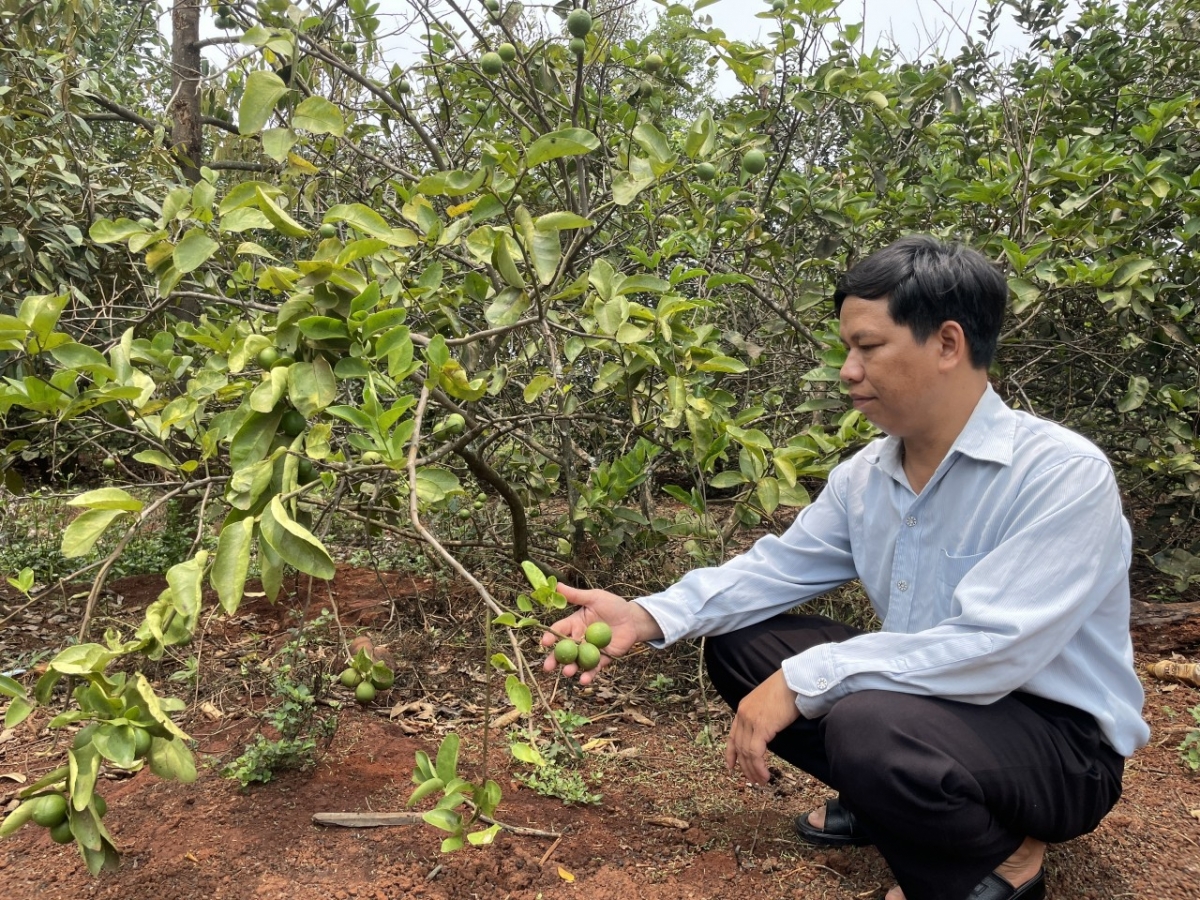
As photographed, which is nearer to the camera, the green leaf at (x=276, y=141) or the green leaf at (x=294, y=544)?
the green leaf at (x=294, y=544)

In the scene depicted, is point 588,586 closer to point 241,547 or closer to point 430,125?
point 241,547

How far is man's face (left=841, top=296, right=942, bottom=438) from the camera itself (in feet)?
5.39

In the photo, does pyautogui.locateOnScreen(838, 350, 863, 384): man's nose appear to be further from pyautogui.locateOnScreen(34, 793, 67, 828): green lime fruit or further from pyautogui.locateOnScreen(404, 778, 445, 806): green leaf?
pyautogui.locateOnScreen(34, 793, 67, 828): green lime fruit

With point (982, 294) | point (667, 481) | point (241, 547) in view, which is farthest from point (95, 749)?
point (667, 481)

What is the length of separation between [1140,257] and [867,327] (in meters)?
1.78

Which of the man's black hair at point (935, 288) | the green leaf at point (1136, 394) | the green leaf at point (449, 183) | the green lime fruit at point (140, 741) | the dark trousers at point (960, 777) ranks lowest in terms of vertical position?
the dark trousers at point (960, 777)

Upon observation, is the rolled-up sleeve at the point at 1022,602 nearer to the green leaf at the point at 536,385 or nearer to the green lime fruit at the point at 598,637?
the green lime fruit at the point at 598,637

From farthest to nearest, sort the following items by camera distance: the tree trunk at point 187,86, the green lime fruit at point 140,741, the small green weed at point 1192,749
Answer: the tree trunk at point 187,86 < the small green weed at point 1192,749 < the green lime fruit at point 140,741

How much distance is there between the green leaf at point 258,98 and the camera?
4.99ft

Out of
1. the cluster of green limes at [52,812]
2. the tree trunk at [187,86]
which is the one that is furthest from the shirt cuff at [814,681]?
the tree trunk at [187,86]

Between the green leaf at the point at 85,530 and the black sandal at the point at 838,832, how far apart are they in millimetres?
1545

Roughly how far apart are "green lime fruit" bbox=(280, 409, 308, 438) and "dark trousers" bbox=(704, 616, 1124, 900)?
3.44 feet

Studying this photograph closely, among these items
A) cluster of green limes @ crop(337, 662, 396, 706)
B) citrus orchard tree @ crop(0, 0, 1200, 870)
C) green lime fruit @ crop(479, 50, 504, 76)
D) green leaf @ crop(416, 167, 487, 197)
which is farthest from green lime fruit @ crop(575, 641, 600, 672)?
green lime fruit @ crop(479, 50, 504, 76)

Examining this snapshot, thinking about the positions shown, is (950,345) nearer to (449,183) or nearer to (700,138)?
(700,138)
